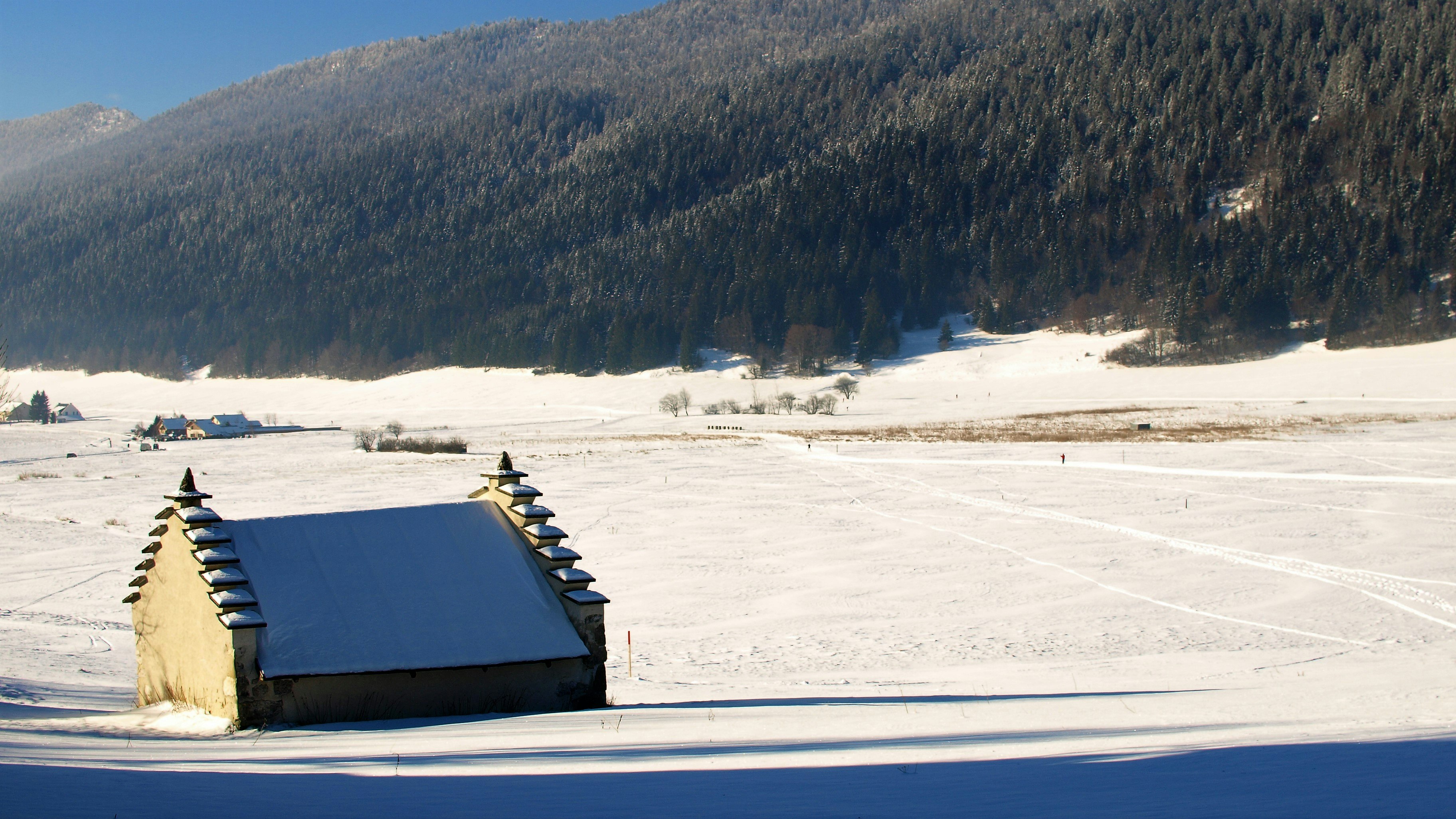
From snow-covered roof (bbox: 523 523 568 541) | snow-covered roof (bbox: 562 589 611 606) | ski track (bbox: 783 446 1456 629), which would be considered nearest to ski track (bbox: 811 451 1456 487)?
ski track (bbox: 783 446 1456 629)

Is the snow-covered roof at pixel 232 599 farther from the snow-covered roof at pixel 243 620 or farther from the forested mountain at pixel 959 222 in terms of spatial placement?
the forested mountain at pixel 959 222

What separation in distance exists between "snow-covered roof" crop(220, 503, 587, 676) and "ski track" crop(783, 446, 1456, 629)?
45.8ft

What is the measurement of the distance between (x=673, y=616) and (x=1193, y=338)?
96.6 m

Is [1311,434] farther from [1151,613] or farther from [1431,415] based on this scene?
[1151,613]

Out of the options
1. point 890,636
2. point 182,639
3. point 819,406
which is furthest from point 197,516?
point 819,406

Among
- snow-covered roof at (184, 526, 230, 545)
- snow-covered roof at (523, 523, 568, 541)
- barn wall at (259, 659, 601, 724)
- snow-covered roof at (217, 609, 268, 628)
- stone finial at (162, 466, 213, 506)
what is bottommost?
barn wall at (259, 659, 601, 724)

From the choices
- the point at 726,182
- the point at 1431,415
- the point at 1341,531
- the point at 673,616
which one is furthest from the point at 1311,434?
the point at 726,182

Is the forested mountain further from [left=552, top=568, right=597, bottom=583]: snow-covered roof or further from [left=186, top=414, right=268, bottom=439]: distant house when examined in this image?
[left=552, top=568, right=597, bottom=583]: snow-covered roof

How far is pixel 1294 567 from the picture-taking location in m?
22.2

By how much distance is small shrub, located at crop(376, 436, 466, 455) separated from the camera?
5809 centimetres

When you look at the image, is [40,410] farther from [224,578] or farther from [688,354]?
[224,578]

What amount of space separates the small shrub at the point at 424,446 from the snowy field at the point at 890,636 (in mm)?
2723

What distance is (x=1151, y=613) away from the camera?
18.8 meters

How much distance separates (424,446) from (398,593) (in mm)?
50518
